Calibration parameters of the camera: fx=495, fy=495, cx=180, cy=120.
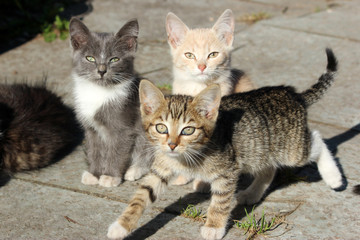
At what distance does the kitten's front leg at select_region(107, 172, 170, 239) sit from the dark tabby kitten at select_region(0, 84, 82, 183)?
1.45 m

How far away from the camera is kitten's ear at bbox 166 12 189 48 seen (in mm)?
5220

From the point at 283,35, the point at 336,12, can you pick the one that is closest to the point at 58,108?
the point at 283,35

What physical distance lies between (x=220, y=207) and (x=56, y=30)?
5390 mm

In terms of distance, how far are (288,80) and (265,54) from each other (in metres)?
1.05

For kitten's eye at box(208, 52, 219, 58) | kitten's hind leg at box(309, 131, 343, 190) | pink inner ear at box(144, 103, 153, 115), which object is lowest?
kitten's hind leg at box(309, 131, 343, 190)

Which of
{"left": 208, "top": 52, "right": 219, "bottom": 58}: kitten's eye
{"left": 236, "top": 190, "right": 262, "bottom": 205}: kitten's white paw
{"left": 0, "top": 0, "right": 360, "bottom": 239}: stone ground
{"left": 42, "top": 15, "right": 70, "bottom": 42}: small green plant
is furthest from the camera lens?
{"left": 42, "top": 15, "right": 70, "bottom": 42}: small green plant

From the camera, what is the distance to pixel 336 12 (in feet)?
31.1

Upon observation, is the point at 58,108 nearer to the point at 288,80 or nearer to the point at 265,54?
the point at 288,80

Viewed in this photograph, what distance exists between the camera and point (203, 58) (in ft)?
16.7

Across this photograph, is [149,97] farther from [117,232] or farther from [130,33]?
[130,33]

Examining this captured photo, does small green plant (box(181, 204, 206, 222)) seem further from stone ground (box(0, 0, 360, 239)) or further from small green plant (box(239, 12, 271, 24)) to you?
small green plant (box(239, 12, 271, 24))

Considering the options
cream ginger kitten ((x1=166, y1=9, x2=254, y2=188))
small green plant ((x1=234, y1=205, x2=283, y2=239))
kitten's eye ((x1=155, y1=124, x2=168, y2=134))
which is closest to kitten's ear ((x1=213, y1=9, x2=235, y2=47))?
cream ginger kitten ((x1=166, y1=9, x2=254, y2=188))

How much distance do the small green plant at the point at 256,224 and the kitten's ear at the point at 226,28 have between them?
6.88 feet

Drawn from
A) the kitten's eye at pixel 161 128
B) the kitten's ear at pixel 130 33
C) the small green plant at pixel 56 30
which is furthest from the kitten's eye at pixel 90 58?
the small green plant at pixel 56 30
